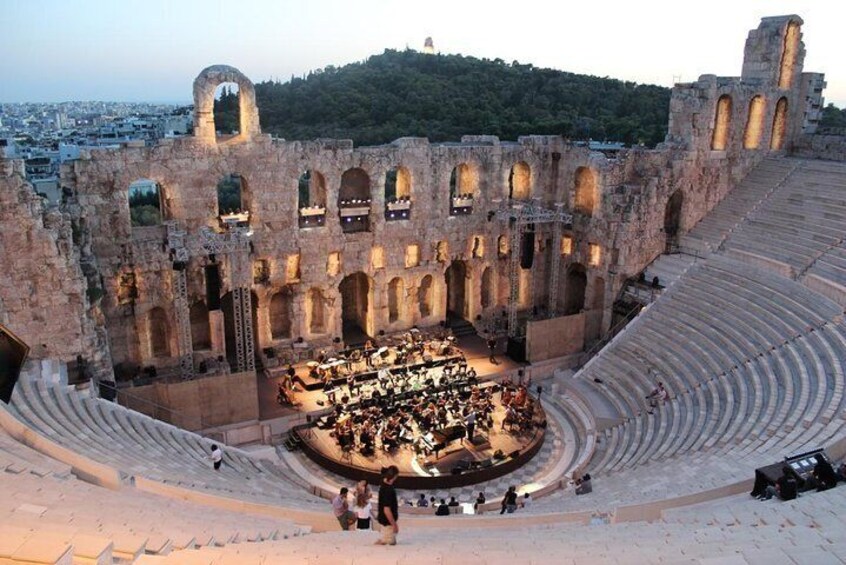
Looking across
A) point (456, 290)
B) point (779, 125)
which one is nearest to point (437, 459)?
point (456, 290)

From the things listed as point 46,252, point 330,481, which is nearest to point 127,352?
point 46,252

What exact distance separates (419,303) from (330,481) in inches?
524

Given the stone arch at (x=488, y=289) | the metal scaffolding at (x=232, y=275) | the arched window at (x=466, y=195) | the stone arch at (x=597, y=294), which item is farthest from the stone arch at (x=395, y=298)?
the stone arch at (x=597, y=294)

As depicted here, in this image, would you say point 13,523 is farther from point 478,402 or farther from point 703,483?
point 478,402

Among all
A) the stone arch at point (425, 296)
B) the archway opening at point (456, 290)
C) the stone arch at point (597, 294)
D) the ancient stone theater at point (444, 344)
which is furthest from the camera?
the archway opening at point (456, 290)

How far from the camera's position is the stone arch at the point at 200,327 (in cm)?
2636

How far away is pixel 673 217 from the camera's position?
101 ft

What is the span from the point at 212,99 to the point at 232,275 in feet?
21.1

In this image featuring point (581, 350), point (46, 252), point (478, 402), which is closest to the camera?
point (46, 252)

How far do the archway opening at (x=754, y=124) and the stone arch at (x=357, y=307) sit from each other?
63.2 ft

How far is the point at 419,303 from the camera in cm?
3191

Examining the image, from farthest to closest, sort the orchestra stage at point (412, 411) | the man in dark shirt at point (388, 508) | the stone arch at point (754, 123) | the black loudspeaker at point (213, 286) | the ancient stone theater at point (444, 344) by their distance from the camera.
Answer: the stone arch at point (754, 123)
the black loudspeaker at point (213, 286)
the orchestra stage at point (412, 411)
the ancient stone theater at point (444, 344)
the man in dark shirt at point (388, 508)

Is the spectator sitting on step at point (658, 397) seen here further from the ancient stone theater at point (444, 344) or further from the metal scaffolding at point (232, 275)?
the metal scaffolding at point (232, 275)

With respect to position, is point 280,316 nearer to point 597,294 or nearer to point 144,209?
point 597,294
